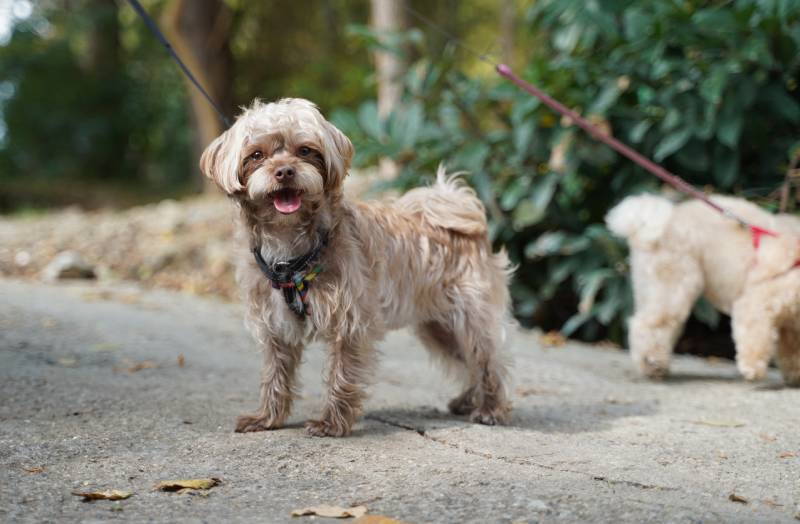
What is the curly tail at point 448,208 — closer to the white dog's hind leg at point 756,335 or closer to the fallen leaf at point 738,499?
the fallen leaf at point 738,499

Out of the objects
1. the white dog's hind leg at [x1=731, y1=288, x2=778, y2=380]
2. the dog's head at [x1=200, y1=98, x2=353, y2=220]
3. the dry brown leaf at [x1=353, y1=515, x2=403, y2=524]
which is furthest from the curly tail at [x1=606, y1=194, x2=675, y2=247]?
the dry brown leaf at [x1=353, y1=515, x2=403, y2=524]

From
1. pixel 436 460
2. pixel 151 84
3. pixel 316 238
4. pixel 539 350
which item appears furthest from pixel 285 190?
pixel 151 84

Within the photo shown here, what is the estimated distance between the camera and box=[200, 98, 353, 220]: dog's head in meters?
4.09

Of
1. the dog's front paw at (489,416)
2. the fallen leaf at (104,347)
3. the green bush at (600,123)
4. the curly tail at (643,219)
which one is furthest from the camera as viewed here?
the green bush at (600,123)

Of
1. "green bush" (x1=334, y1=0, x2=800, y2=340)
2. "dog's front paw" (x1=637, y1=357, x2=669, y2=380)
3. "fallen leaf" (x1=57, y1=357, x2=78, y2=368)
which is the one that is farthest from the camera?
"green bush" (x1=334, y1=0, x2=800, y2=340)

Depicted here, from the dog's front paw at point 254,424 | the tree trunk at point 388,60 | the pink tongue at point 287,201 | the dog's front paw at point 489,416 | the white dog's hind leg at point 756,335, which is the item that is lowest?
the dog's front paw at point 254,424

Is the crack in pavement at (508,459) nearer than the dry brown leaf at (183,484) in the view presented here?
No

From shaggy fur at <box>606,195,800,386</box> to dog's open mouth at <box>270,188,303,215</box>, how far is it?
3.42m

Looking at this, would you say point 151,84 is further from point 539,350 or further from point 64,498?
point 64,498

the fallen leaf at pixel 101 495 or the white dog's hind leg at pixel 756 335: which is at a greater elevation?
the white dog's hind leg at pixel 756 335

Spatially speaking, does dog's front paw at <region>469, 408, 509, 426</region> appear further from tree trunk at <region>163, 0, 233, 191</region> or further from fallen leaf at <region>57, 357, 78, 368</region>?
tree trunk at <region>163, 0, 233, 191</region>

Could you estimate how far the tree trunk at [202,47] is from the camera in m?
15.0

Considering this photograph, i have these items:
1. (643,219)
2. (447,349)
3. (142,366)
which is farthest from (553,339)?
(142,366)

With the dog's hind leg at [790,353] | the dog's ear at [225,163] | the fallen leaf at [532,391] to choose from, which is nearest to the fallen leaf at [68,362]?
the dog's ear at [225,163]
